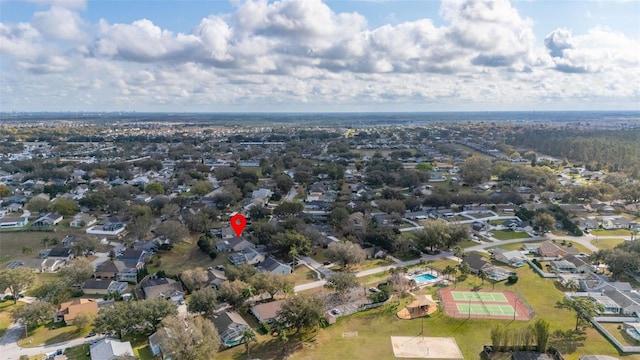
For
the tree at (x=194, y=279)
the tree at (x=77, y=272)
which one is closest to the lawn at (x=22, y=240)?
the tree at (x=77, y=272)

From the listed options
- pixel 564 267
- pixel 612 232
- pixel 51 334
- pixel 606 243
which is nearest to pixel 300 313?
pixel 51 334

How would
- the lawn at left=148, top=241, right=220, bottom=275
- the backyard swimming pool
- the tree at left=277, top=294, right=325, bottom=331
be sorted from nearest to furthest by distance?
the tree at left=277, top=294, right=325, bottom=331, the backyard swimming pool, the lawn at left=148, top=241, right=220, bottom=275

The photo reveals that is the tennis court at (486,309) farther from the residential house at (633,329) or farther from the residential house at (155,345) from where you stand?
the residential house at (155,345)

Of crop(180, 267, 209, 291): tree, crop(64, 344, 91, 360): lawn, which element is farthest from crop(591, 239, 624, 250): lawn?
crop(64, 344, 91, 360): lawn

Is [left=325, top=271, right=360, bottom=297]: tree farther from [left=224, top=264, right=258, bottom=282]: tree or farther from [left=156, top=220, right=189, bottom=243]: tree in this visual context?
[left=156, top=220, right=189, bottom=243]: tree

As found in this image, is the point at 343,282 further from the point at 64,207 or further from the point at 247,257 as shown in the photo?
the point at 64,207

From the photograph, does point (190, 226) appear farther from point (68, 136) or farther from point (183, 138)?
point (68, 136)
